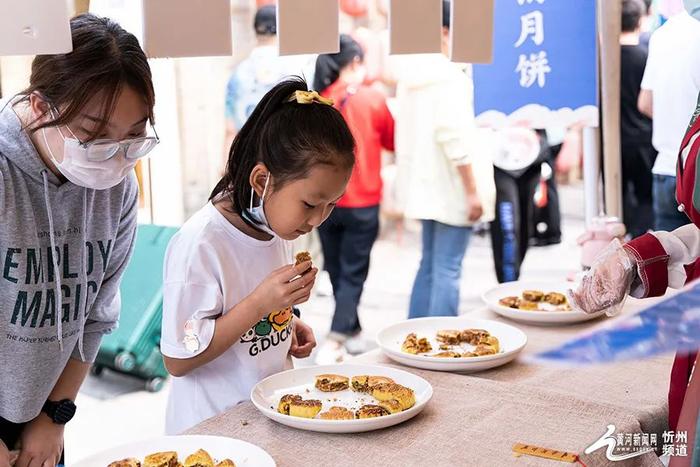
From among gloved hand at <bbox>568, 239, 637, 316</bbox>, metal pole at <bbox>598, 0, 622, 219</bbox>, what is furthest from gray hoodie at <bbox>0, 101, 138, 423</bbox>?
metal pole at <bbox>598, 0, 622, 219</bbox>

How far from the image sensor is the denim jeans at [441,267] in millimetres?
3904

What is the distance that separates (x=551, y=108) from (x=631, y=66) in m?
1.51

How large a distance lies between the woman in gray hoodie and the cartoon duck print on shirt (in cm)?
30

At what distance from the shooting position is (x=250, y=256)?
5.49ft

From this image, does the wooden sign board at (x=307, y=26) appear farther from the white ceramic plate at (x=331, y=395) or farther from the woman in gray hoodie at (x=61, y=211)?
the white ceramic plate at (x=331, y=395)

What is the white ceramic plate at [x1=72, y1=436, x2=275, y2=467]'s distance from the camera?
4.09 ft

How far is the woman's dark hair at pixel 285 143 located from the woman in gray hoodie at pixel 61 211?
8.3 inches

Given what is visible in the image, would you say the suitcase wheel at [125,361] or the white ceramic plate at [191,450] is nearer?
the white ceramic plate at [191,450]

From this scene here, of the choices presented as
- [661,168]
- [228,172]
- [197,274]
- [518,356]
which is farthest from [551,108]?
[197,274]

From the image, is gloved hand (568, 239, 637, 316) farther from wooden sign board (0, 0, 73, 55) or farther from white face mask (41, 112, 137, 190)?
wooden sign board (0, 0, 73, 55)

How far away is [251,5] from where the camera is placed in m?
5.36

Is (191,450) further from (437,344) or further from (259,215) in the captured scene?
(437,344)

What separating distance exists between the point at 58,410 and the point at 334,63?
2.64m

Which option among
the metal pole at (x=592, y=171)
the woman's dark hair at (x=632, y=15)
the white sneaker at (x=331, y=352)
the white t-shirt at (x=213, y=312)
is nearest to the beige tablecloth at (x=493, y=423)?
the white t-shirt at (x=213, y=312)
